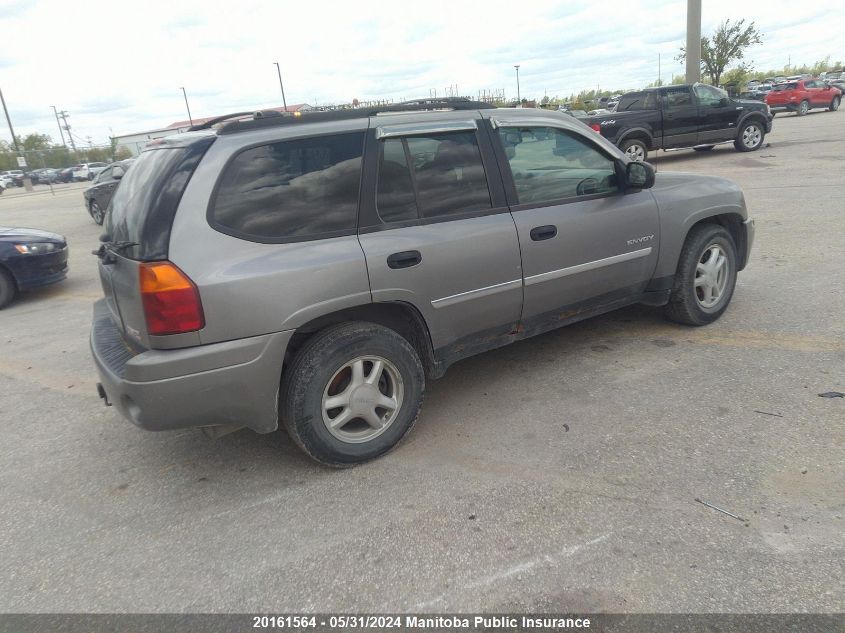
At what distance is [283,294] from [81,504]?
5.17ft

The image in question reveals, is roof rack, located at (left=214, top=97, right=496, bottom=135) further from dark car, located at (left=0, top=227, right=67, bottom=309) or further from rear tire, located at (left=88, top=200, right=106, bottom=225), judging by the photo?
rear tire, located at (left=88, top=200, right=106, bottom=225)

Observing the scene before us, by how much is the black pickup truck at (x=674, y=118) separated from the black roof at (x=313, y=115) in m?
11.8

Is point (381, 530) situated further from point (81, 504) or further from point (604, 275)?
point (604, 275)

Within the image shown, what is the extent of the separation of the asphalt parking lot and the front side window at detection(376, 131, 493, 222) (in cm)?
127

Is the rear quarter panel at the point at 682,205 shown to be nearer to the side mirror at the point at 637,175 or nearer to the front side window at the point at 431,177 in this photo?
the side mirror at the point at 637,175

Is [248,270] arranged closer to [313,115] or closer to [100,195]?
[313,115]

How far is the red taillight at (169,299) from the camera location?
2.76 metres

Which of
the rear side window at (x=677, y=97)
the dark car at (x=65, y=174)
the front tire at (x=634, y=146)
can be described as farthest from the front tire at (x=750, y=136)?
the dark car at (x=65, y=174)

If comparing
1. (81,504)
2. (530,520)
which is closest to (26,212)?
(81,504)

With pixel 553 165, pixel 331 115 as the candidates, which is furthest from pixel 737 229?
pixel 331 115

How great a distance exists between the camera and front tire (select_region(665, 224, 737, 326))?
4598 millimetres

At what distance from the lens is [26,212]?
2111cm

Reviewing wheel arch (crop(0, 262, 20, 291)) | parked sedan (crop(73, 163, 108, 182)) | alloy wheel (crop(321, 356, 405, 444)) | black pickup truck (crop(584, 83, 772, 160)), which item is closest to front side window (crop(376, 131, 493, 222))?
alloy wheel (crop(321, 356, 405, 444))

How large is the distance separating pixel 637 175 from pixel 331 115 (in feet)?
6.95
